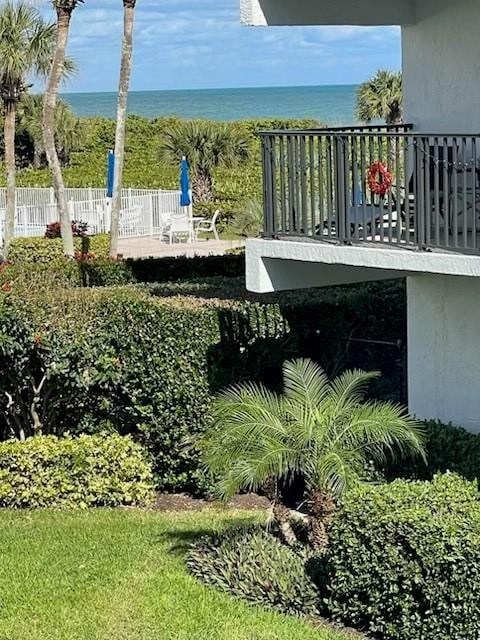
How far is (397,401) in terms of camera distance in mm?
13984

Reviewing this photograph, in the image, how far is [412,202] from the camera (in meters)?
11.4

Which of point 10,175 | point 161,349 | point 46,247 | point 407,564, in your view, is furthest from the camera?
point 10,175

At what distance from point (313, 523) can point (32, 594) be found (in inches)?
98.6

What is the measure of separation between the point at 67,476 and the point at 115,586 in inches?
122

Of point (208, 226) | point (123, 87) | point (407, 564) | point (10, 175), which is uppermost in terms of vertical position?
point (123, 87)

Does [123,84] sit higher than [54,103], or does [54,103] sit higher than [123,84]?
[123,84]

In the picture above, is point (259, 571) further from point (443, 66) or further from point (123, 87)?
point (123, 87)

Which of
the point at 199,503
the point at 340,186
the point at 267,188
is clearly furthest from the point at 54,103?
the point at 340,186

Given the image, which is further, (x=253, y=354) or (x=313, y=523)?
(x=253, y=354)

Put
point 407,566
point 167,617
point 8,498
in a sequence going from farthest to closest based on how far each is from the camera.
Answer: point 8,498 → point 167,617 → point 407,566

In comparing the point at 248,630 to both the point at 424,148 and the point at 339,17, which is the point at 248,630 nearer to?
the point at 424,148

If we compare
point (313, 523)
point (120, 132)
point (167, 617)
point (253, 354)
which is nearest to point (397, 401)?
point (253, 354)

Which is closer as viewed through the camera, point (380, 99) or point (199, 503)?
point (199, 503)

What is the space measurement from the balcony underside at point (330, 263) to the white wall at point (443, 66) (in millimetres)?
1608
